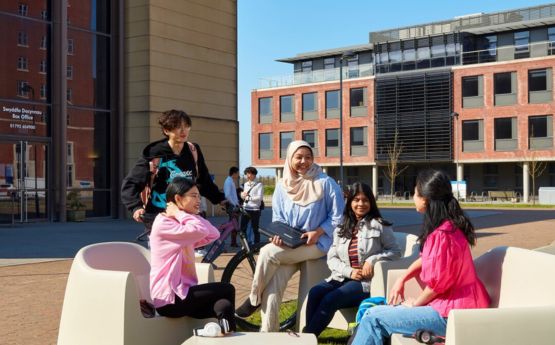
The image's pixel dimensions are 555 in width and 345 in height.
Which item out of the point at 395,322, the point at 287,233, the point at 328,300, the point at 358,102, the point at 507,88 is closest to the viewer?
the point at 395,322

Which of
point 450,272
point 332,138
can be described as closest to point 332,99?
point 332,138

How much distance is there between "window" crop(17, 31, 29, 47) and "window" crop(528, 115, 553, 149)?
3847cm

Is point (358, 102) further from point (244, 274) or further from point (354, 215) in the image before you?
point (354, 215)

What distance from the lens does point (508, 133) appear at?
52656 millimetres

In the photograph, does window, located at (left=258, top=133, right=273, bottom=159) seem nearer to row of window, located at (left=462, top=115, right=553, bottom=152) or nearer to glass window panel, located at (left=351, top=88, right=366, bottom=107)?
glass window panel, located at (left=351, top=88, right=366, bottom=107)

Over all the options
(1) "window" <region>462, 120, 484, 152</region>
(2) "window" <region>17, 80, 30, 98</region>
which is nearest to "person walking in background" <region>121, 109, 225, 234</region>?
(2) "window" <region>17, 80, 30, 98</region>

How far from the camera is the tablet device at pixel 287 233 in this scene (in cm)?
588

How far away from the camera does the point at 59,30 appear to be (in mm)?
23969

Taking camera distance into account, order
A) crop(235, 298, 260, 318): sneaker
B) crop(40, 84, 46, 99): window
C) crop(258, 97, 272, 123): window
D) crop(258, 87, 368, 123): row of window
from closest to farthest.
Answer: crop(235, 298, 260, 318): sneaker < crop(40, 84, 46, 99): window < crop(258, 87, 368, 123): row of window < crop(258, 97, 272, 123): window

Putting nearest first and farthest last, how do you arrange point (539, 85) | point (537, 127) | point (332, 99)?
point (539, 85) → point (537, 127) → point (332, 99)

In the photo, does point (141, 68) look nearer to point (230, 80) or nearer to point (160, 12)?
point (160, 12)

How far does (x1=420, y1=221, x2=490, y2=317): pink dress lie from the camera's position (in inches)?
169

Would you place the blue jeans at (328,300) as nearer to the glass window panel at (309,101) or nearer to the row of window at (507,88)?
the row of window at (507,88)

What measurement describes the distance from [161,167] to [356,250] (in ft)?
5.78
